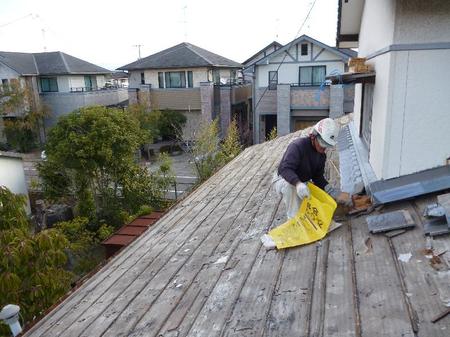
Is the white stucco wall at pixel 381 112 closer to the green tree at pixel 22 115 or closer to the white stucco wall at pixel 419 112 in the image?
the white stucco wall at pixel 419 112

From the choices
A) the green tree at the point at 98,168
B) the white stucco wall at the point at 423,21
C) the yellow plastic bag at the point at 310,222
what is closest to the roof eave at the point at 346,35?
the white stucco wall at the point at 423,21

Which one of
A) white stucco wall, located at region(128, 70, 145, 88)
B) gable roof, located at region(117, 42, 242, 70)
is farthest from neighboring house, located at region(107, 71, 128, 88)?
gable roof, located at region(117, 42, 242, 70)

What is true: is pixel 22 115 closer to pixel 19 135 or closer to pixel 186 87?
pixel 19 135

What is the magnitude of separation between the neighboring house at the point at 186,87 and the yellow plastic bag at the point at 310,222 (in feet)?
69.5

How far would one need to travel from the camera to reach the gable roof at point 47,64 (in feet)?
84.8

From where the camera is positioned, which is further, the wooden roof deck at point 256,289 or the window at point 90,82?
the window at point 90,82

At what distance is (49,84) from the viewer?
27078 mm

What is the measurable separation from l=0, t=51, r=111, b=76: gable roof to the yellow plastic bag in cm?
2622

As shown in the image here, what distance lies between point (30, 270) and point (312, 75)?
20020 millimetres

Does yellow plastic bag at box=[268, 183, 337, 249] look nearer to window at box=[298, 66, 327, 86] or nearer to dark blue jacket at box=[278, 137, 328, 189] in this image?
dark blue jacket at box=[278, 137, 328, 189]

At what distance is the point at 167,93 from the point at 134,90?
2.27m

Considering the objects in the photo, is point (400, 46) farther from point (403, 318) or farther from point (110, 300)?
point (110, 300)

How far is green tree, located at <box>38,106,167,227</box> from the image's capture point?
1258 centimetres

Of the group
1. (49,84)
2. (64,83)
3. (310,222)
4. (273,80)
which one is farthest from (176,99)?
(310,222)
